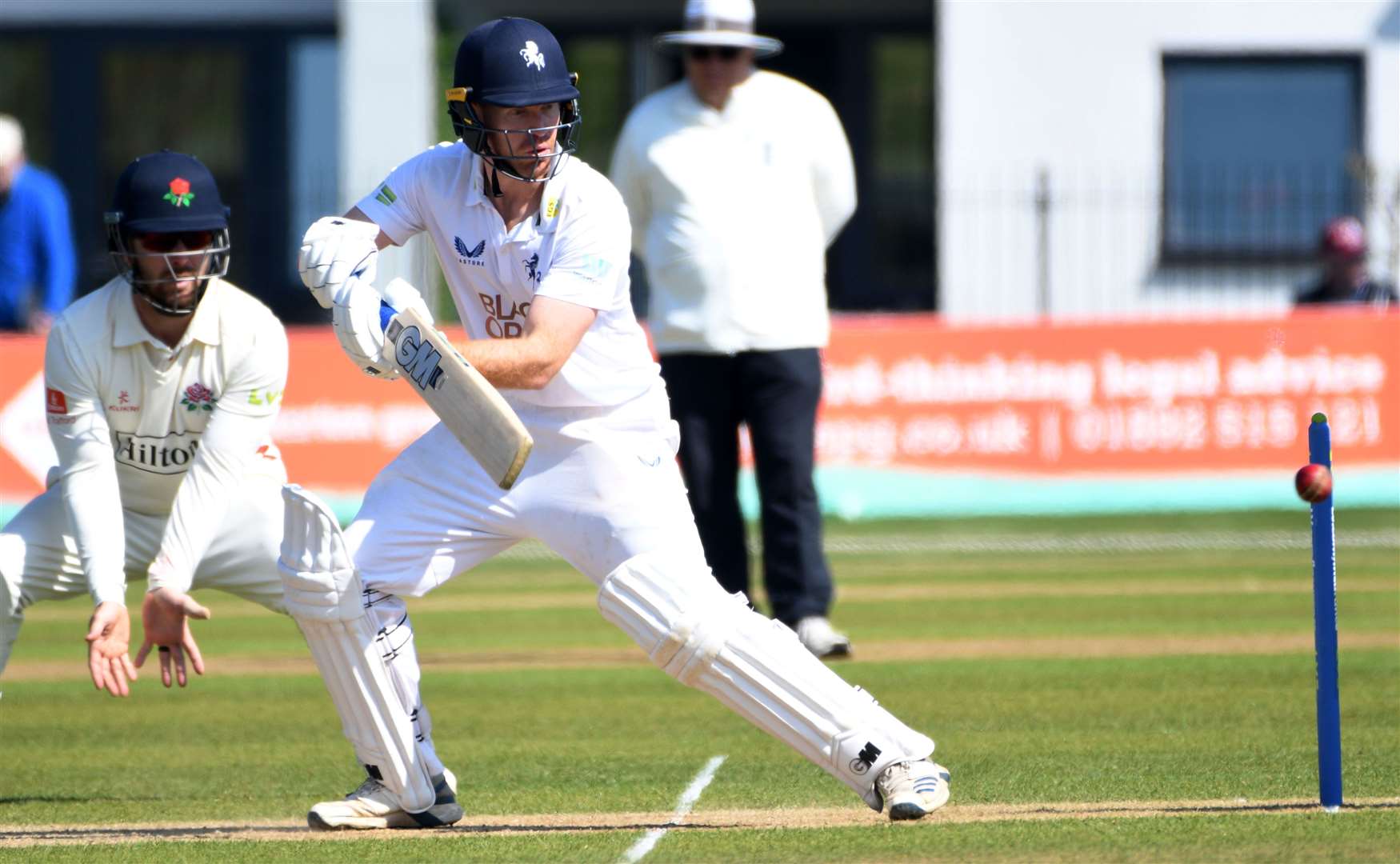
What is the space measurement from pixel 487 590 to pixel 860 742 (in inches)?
261

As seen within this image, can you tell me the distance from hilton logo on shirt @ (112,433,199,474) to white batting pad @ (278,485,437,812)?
104 cm

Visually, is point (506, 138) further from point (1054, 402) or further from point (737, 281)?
point (1054, 402)

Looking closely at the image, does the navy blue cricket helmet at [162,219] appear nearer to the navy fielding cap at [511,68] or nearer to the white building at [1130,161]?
the navy fielding cap at [511,68]

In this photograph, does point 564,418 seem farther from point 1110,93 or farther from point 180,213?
point 1110,93

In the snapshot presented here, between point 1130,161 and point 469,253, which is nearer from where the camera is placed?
point 469,253

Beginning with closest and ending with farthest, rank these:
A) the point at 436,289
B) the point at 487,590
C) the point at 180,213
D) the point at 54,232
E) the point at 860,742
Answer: the point at 860,742
the point at 180,213
the point at 487,590
the point at 54,232
the point at 436,289

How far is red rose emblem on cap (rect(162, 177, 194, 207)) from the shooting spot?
5.71m

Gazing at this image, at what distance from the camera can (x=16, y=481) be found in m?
12.8

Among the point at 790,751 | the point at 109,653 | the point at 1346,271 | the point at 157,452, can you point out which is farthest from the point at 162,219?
the point at 1346,271

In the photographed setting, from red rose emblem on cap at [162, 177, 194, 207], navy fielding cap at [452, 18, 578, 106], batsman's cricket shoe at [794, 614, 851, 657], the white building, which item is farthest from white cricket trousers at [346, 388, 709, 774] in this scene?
the white building

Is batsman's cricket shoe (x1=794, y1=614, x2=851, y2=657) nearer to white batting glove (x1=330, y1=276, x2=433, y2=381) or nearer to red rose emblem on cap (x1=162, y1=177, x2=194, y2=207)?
red rose emblem on cap (x1=162, y1=177, x2=194, y2=207)

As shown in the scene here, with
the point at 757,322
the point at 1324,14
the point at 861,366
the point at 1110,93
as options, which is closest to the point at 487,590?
the point at 861,366

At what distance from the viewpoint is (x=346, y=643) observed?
497 centimetres

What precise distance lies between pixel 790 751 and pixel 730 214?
2498 mm
